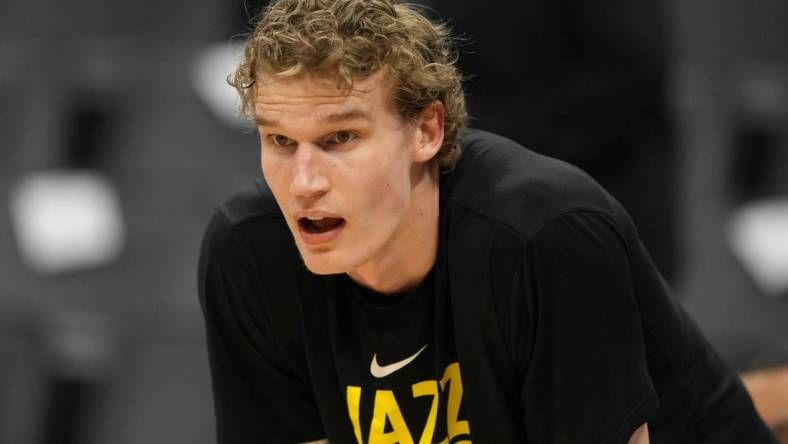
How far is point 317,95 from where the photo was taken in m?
2.08

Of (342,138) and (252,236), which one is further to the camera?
(252,236)

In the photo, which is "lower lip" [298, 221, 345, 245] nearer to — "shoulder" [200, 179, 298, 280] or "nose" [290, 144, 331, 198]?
"nose" [290, 144, 331, 198]

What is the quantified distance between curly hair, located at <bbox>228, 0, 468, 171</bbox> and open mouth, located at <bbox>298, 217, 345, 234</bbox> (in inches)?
8.6

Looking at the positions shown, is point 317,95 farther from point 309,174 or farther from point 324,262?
point 324,262

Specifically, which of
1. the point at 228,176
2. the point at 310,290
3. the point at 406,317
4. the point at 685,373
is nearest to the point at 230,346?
the point at 310,290

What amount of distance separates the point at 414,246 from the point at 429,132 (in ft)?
0.68

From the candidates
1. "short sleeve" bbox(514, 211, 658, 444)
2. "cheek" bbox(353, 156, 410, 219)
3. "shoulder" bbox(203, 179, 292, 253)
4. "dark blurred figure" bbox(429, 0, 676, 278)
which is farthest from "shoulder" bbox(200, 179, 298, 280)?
"dark blurred figure" bbox(429, 0, 676, 278)

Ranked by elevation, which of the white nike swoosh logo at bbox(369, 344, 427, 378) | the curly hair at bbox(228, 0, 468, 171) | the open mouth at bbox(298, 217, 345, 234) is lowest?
the white nike swoosh logo at bbox(369, 344, 427, 378)

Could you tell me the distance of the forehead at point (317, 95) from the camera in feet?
6.82

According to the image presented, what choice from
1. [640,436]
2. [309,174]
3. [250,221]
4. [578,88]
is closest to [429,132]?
[309,174]

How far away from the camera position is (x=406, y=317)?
229 cm

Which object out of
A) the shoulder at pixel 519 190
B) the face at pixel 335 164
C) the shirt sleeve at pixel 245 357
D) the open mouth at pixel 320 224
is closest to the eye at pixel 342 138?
the face at pixel 335 164

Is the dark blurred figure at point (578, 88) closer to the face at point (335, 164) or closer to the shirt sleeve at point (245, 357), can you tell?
the shirt sleeve at point (245, 357)

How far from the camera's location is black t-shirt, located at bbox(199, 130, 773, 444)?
2.11 metres
